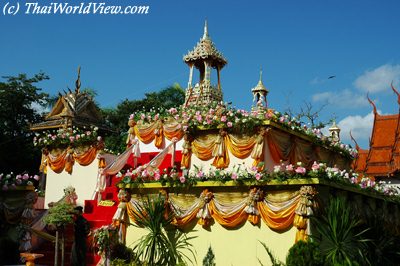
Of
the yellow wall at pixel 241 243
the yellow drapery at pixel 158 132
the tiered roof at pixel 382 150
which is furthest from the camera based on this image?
the tiered roof at pixel 382 150

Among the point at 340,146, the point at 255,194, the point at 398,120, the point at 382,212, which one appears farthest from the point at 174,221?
the point at 398,120

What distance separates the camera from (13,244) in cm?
1537

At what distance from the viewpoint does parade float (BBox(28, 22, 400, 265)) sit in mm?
12492

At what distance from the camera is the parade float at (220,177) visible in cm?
1249

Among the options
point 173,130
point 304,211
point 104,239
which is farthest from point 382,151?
point 104,239

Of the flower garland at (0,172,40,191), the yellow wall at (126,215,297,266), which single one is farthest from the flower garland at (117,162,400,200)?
the flower garland at (0,172,40,191)

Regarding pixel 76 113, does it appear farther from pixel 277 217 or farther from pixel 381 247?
pixel 381 247

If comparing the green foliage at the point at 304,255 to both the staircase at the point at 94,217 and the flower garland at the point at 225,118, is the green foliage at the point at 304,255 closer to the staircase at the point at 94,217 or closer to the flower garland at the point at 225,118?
the flower garland at the point at 225,118

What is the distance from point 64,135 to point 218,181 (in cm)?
947

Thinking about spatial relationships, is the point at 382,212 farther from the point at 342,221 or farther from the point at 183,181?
the point at 183,181

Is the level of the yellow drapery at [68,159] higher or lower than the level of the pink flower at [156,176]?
higher

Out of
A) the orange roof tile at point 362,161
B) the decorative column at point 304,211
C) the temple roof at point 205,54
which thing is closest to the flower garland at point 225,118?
the decorative column at point 304,211

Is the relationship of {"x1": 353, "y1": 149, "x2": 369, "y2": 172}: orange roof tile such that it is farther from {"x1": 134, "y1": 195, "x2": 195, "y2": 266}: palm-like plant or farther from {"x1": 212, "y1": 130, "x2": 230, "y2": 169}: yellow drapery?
{"x1": 134, "y1": 195, "x2": 195, "y2": 266}: palm-like plant

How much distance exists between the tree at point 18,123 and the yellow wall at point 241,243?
70.3ft
